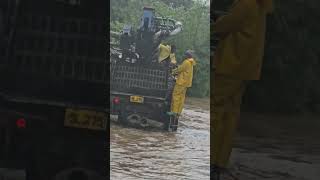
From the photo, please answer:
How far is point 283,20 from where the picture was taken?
11.2 feet

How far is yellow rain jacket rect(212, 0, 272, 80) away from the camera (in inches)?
130

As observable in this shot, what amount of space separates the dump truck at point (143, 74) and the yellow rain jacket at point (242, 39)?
0.28m
